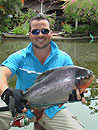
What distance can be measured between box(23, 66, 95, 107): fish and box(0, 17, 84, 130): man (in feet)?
1.07

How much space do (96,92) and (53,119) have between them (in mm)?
2716

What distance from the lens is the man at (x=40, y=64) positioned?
105 inches

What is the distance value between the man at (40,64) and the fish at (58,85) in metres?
0.33

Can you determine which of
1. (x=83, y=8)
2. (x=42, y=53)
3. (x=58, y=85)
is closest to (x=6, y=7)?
(x=42, y=53)

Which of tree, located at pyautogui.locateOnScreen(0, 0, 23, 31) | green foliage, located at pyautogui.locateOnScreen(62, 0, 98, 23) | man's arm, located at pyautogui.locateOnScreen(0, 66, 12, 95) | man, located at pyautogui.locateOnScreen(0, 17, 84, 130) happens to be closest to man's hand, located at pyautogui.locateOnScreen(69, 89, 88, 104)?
man, located at pyautogui.locateOnScreen(0, 17, 84, 130)

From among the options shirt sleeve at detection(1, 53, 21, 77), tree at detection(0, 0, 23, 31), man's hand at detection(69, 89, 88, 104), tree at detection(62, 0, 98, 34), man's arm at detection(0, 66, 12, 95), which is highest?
tree at detection(62, 0, 98, 34)

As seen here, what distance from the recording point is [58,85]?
85.0 inches

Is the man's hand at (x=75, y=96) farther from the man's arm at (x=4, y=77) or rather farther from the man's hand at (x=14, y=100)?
the man's arm at (x=4, y=77)

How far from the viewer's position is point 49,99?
2.22 meters

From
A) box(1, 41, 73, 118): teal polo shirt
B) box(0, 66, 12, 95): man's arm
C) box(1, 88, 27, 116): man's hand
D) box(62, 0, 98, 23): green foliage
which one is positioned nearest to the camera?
box(1, 88, 27, 116): man's hand

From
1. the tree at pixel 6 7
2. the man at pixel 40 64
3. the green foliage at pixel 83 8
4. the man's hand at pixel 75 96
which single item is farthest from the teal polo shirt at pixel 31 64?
the green foliage at pixel 83 8

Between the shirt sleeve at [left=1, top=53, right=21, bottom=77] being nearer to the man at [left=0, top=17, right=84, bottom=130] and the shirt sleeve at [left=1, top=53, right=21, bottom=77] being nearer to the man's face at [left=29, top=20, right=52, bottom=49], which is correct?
the man at [left=0, top=17, right=84, bottom=130]

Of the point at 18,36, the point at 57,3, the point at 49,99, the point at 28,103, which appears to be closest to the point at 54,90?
the point at 49,99

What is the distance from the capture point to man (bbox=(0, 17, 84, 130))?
266 centimetres
